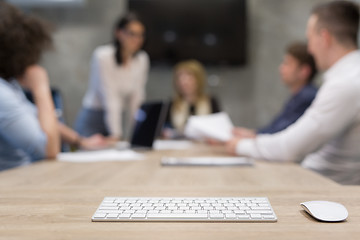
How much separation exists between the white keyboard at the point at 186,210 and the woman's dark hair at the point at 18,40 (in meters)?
1.10

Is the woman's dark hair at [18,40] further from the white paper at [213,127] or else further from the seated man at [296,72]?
the seated man at [296,72]

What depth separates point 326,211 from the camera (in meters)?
0.71

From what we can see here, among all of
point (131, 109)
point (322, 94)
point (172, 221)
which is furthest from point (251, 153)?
point (131, 109)

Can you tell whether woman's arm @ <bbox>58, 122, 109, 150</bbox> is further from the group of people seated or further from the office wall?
the office wall

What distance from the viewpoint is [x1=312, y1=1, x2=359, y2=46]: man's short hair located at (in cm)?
169

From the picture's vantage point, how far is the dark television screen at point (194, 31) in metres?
4.29

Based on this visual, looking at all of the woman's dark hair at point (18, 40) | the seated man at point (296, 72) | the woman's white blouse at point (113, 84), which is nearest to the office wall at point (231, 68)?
the woman's white blouse at point (113, 84)

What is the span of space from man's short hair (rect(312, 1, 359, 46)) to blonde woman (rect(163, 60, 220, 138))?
6.03 feet

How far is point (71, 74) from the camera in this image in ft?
14.7

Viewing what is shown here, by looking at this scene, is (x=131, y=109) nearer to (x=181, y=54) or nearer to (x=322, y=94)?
(x=181, y=54)

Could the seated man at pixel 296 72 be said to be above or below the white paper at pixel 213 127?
above

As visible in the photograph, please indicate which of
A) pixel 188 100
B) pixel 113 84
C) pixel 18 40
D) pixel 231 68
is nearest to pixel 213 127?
pixel 18 40

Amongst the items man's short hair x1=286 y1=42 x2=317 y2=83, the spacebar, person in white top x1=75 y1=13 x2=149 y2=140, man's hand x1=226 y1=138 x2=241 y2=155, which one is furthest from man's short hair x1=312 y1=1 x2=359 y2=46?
person in white top x1=75 y1=13 x2=149 y2=140

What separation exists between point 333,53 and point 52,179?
4.22 ft
